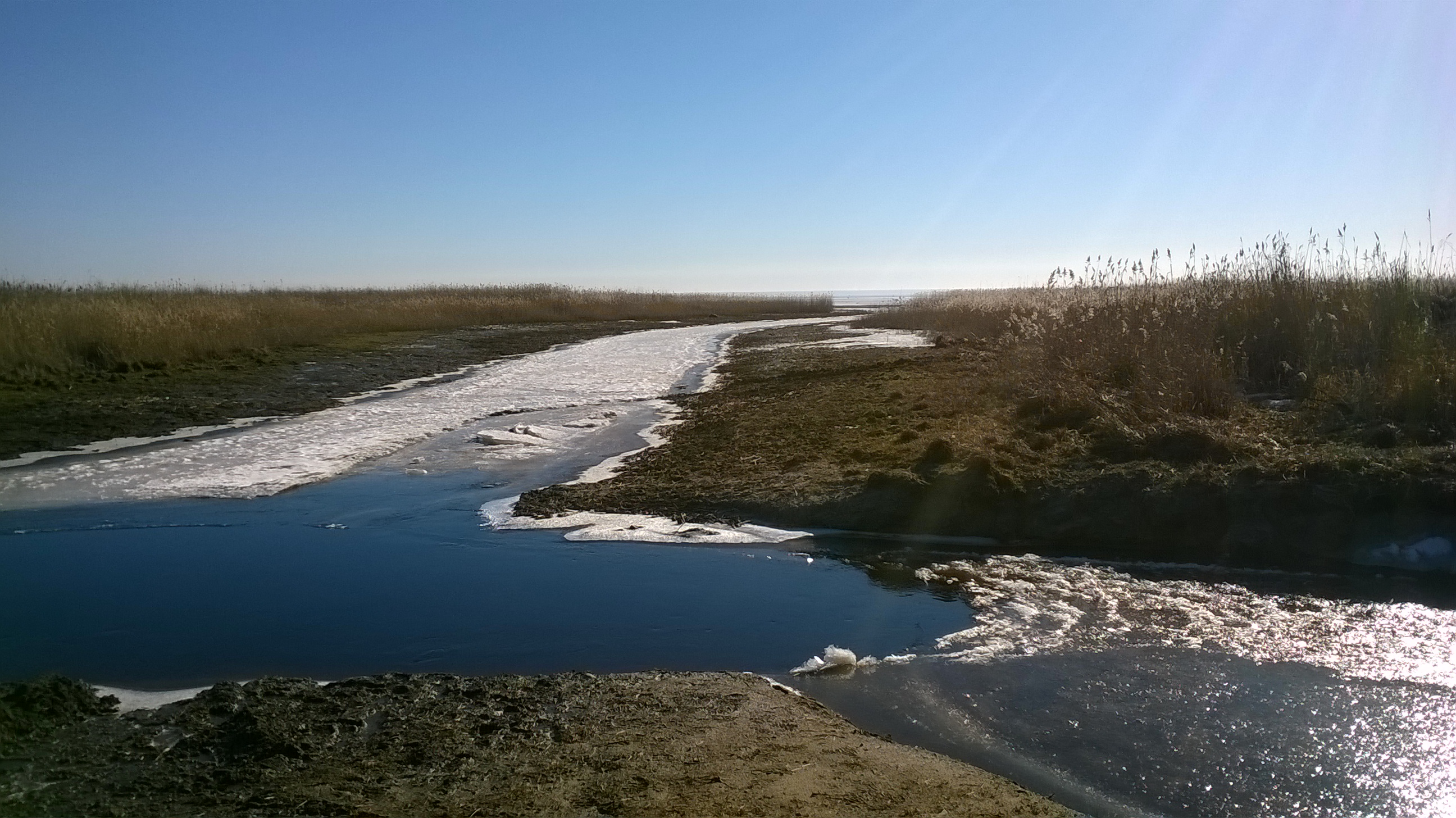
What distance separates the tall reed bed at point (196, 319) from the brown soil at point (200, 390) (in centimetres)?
55

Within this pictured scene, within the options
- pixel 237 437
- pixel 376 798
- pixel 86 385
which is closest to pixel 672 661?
pixel 376 798

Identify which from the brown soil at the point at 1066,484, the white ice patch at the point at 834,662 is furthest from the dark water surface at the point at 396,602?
the brown soil at the point at 1066,484

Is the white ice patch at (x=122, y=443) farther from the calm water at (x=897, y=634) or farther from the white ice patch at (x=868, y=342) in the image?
the white ice patch at (x=868, y=342)

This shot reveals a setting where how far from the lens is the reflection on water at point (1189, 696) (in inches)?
146

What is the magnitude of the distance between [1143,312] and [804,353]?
11.6m

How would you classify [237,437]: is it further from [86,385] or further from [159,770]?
[159,770]

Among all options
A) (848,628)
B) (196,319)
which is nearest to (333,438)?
(848,628)

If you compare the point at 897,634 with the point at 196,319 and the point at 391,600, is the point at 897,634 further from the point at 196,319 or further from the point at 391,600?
the point at 196,319

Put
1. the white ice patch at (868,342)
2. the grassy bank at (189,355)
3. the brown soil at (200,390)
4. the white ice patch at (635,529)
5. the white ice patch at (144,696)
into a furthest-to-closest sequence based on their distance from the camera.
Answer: the white ice patch at (868,342), the grassy bank at (189,355), the brown soil at (200,390), the white ice patch at (635,529), the white ice patch at (144,696)

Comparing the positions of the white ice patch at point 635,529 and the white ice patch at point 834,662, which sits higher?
the white ice patch at point 635,529

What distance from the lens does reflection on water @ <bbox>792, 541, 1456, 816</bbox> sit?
3.72 metres

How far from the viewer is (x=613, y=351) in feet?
96.6

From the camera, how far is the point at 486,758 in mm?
3742

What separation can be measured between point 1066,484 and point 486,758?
5712 millimetres
